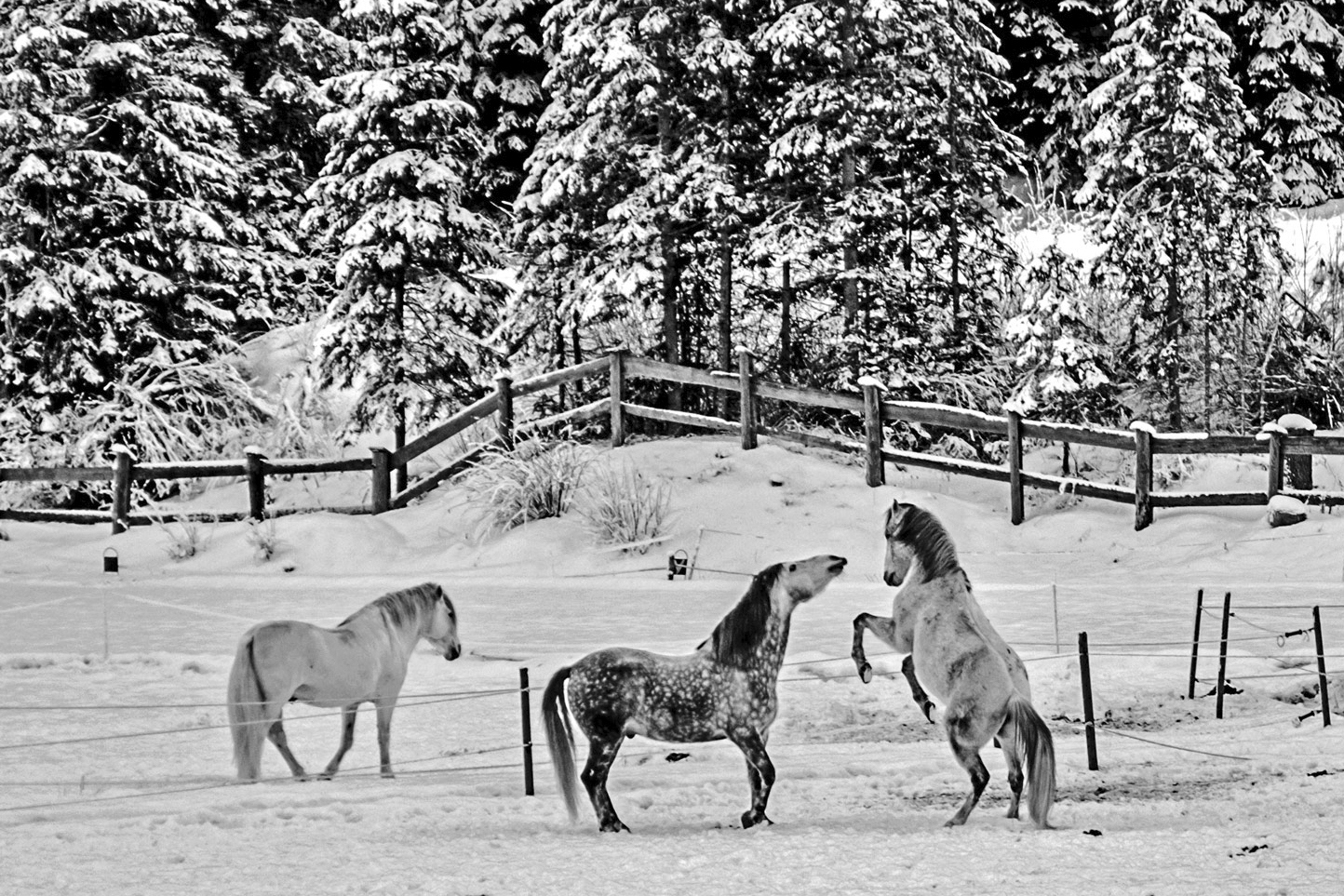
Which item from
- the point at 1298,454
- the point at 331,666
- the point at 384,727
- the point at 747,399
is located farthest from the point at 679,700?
the point at 747,399

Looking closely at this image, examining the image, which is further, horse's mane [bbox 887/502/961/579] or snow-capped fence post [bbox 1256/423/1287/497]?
snow-capped fence post [bbox 1256/423/1287/497]

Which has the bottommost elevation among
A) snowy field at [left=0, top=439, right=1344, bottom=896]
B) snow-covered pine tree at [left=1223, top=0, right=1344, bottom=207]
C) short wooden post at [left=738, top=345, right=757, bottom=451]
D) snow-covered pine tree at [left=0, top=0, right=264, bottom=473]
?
snowy field at [left=0, top=439, right=1344, bottom=896]

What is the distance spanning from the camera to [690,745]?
7965mm

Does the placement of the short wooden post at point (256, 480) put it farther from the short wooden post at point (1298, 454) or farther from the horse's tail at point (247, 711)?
the short wooden post at point (1298, 454)

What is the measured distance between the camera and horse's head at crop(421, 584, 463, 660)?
750 centimetres

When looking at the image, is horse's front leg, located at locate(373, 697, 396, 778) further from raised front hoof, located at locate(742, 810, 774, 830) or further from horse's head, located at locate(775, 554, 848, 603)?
horse's head, located at locate(775, 554, 848, 603)

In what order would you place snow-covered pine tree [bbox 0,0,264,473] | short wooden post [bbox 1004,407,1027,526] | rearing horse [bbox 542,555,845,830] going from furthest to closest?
snow-covered pine tree [bbox 0,0,264,473], short wooden post [bbox 1004,407,1027,526], rearing horse [bbox 542,555,845,830]

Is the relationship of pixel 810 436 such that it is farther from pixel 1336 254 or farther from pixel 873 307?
pixel 1336 254

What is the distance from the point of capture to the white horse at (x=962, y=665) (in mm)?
5645

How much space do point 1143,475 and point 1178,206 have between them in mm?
6863

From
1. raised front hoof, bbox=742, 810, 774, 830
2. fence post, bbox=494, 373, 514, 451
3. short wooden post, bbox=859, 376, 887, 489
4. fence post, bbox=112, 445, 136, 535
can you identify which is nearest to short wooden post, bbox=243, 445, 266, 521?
fence post, bbox=112, 445, 136, 535

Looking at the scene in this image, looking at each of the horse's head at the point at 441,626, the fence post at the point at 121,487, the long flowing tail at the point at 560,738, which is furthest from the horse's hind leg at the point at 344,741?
the fence post at the point at 121,487

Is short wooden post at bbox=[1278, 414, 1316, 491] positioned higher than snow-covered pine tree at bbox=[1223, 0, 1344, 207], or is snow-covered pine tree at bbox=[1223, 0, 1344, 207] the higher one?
snow-covered pine tree at bbox=[1223, 0, 1344, 207]

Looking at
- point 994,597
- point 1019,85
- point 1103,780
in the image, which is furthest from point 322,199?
point 1019,85
